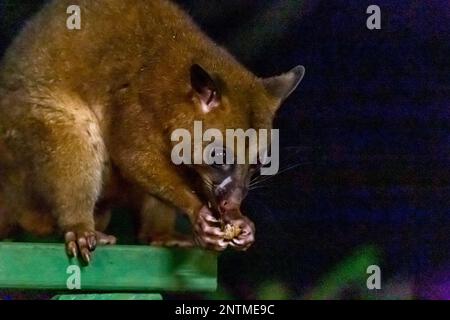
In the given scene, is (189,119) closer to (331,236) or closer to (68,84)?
(68,84)

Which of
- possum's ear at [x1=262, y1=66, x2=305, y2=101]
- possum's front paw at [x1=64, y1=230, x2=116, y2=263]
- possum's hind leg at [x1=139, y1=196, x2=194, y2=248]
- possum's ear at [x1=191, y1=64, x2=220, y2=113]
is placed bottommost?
possum's front paw at [x1=64, y1=230, x2=116, y2=263]

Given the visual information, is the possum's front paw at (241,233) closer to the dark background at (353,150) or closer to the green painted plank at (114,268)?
the green painted plank at (114,268)

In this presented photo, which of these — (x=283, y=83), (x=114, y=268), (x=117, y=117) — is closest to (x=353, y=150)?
(x=283, y=83)

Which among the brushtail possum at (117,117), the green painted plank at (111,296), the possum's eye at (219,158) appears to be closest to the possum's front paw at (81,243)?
the brushtail possum at (117,117)

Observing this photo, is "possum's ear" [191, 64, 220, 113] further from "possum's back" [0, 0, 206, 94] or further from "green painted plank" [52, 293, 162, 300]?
"green painted plank" [52, 293, 162, 300]

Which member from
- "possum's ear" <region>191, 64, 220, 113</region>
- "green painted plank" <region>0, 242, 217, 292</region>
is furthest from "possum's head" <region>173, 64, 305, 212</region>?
"green painted plank" <region>0, 242, 217, 292</region>

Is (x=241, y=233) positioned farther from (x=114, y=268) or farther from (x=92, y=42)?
(x=92, y=42)

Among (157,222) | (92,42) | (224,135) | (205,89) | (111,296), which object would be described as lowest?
(111,296)
